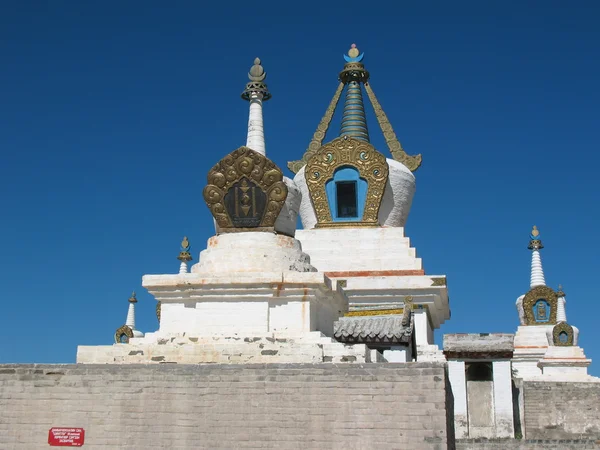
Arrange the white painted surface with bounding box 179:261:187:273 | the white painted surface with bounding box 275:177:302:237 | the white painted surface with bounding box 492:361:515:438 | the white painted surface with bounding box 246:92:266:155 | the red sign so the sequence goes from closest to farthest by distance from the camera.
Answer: the red sign, the white painted surface with bounding box 275:177:302:237, the white painted surface with bounding box 246:92:266:155, the white painted surface with bounding box 492:361:515:438, the white painted surface with bounding box 179:261:187:273

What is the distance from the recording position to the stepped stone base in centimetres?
1033

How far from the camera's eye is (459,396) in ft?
56.2

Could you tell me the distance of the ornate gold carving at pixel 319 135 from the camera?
2622 centimetres

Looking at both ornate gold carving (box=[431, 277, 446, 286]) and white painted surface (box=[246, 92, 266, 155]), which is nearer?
white painted surface (box=[246, 92, 266, 155])

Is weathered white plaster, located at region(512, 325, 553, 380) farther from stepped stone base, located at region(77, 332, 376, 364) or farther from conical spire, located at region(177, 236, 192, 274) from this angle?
stepped stone base, located at region(77, 332, 376, 364)

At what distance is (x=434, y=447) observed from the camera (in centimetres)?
882

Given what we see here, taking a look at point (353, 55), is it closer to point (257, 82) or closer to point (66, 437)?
point (257, 82)

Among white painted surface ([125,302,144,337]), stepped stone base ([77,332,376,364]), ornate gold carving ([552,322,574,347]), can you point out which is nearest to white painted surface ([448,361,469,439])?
stepped stone base ([77,332,376,364])

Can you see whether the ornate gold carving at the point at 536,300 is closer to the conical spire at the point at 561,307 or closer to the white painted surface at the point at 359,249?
the conical spire at the point at 561,307

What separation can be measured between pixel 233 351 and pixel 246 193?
2.74 metres

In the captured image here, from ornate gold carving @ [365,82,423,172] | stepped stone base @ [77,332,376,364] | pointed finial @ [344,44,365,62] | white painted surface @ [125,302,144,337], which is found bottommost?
stepped stone base @ [77,332,376,364]

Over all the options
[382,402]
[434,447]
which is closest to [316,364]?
[382,402]

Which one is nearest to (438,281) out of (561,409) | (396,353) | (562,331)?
(561,409)

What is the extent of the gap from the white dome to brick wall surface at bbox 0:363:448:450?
45.7ft
